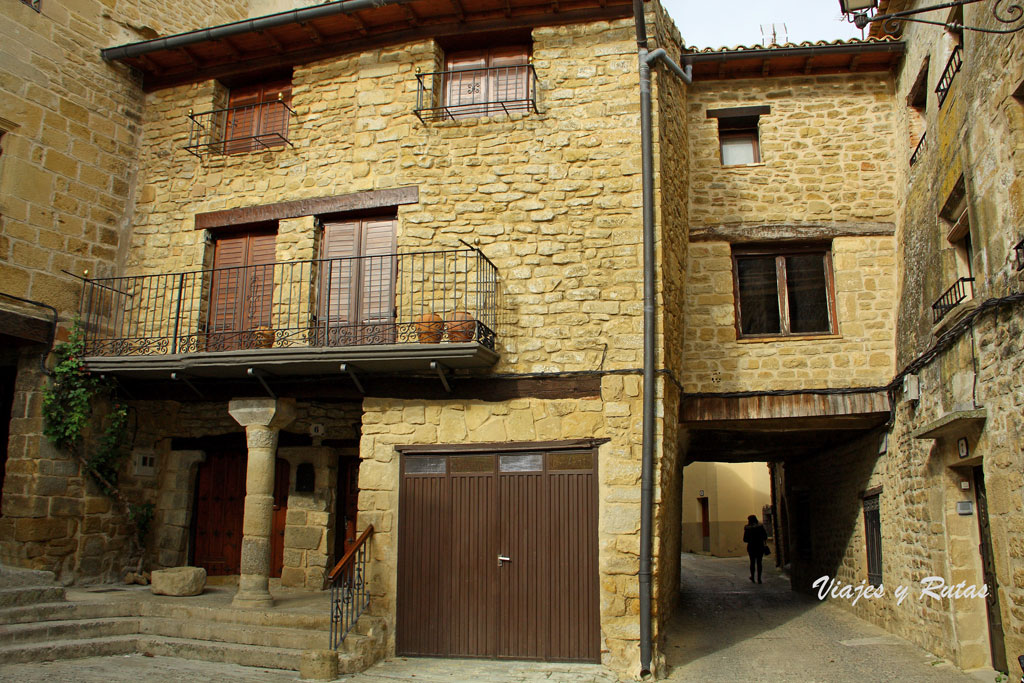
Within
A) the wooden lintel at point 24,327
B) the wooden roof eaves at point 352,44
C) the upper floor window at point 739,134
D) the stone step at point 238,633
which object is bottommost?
the stone step at point 238,633

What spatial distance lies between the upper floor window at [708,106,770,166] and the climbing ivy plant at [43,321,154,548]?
803 centimetres

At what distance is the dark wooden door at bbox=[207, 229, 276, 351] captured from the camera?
934 cm

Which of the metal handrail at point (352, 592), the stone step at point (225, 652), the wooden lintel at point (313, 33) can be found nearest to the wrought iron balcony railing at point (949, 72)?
the wooden lintel at point (313, 33)

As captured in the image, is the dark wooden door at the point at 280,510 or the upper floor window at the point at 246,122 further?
the dark wooden door at the point at 280,510

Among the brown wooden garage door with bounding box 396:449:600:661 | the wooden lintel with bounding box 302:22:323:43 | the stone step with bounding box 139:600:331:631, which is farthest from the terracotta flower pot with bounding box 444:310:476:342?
the wooden lintel with bounding box 302:22:323:43

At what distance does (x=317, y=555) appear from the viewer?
977 centimetres

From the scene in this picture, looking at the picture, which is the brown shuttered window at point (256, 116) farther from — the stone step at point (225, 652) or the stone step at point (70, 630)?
the stone step at point (225, 652)

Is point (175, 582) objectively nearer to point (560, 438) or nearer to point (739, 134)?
point (560, 438)

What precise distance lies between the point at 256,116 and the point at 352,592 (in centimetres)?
612

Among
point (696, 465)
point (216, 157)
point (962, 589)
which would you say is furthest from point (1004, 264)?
point (696, 465)

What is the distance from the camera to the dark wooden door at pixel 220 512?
10.5 metres

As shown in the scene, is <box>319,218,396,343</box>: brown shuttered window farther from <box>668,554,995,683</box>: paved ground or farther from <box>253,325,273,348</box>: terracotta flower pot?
<box>668,554,995,683</box>: paved ground

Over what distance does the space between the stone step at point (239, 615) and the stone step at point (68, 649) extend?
18.4 inches

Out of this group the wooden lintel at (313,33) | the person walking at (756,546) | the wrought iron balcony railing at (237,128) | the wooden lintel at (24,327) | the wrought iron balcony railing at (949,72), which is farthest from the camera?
the person walking at (756,546)
